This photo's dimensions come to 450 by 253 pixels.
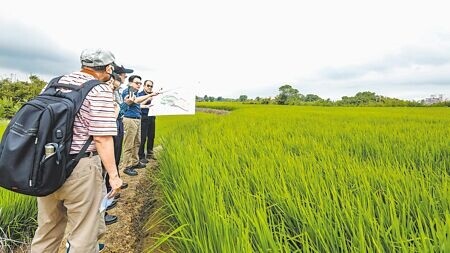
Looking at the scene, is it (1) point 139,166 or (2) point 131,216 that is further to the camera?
(1) point 139,166

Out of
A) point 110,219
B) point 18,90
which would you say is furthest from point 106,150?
point 18,90

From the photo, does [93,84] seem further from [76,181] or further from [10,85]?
[10,85]

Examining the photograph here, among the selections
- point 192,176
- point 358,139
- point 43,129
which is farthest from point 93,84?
point 358,139

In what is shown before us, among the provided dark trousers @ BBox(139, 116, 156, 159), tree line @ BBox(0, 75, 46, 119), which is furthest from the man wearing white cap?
tree line @ BBox(0, 75, 46, 119)

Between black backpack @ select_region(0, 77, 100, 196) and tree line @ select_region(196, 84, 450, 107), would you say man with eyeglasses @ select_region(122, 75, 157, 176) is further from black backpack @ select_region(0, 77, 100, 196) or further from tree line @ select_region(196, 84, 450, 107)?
tree line @ select_region(196, 84, 450, 107)

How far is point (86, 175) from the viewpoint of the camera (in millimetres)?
1576

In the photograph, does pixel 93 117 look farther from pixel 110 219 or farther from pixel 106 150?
pixel 110 219

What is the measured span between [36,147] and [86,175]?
0.29 metres

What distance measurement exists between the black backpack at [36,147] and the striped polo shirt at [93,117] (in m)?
0.06

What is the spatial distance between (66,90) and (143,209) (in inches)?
76.3

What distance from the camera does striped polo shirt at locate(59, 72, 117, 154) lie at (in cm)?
152

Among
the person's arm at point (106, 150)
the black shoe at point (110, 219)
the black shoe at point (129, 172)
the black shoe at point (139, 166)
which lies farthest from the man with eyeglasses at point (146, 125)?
the person's arm at point (106, 150)

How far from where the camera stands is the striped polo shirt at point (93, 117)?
1519 millimetres

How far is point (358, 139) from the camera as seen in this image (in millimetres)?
3885
